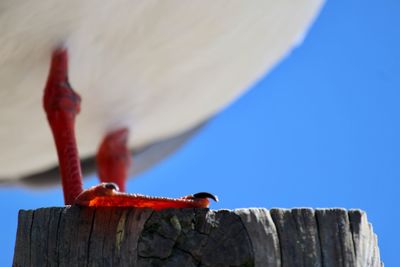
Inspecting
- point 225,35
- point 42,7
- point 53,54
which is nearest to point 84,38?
point 53,54

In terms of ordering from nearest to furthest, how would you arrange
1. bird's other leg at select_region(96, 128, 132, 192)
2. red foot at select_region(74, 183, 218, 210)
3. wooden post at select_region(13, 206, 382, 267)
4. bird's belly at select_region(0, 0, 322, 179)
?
1. wooden post at select_region(13, 206, 382, 267)
2. red foot at select_region(74, 183, 218, 210)
3. bird's belly at select_region(0, 0, 322, 179)
4. bird's other leg at select_region(96, 128, 132, 192)

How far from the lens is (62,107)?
3.10 m

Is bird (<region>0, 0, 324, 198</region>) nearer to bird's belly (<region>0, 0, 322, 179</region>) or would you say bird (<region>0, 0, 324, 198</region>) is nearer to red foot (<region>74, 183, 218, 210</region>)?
bird's belly (<region>0, 0, 322, 179</region>)

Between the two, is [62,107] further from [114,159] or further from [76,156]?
[114,159]

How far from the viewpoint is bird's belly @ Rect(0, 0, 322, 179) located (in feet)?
9.13

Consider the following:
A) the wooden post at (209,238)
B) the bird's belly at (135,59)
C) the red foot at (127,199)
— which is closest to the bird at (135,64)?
the bird's belly at (135,59)

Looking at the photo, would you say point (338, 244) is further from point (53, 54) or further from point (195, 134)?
point (195, 134)

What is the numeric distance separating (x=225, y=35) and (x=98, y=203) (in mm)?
1977

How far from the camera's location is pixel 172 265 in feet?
4.14

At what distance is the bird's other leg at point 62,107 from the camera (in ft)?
9.35

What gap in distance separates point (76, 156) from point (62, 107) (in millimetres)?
352

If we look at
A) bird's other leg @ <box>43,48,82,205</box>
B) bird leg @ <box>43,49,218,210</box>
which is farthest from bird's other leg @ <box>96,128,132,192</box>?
bird's other leg @ <box>43,48,82,205</box>

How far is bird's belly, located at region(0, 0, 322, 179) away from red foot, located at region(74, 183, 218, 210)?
1183 mm

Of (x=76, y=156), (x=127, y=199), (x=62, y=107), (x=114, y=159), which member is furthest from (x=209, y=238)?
(x=114, y=159)
